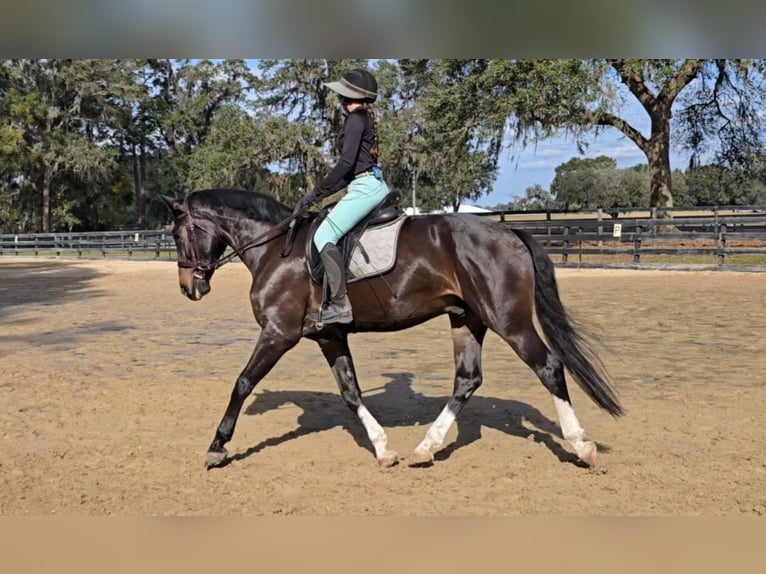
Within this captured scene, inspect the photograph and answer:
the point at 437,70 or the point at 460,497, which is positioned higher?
the point at 437,70

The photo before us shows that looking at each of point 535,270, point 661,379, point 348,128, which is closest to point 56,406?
point 348,128

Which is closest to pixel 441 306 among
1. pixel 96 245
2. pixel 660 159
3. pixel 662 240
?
pixel 662 240

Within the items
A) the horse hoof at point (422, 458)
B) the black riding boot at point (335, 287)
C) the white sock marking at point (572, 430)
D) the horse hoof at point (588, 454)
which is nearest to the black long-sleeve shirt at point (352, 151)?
the black riding boot at point (335, 287)

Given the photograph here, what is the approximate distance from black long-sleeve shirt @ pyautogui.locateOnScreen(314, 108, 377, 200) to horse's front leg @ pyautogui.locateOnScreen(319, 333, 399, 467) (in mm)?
1158

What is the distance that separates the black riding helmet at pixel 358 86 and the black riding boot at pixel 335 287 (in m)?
1.08

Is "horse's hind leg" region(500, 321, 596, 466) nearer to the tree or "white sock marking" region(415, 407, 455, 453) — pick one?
"white sock marking" region(415, 407, 455, 453)

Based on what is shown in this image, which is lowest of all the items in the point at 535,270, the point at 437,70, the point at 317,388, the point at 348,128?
the point at 317,388

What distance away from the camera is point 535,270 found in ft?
16.3

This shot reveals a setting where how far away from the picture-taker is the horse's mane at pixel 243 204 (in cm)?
549

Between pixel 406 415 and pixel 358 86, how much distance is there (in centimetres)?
287

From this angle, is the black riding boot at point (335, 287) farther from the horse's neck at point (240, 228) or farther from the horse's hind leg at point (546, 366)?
the horse's hind leg at point (546, 366)

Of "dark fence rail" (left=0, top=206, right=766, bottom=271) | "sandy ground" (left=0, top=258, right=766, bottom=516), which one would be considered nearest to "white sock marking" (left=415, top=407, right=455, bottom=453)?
"sandy ground" (left=0, top=258, right=766, bottom=516)

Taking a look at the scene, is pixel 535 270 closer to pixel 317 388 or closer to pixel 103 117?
pixel 317 388

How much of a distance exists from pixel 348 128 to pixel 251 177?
1635 inches
